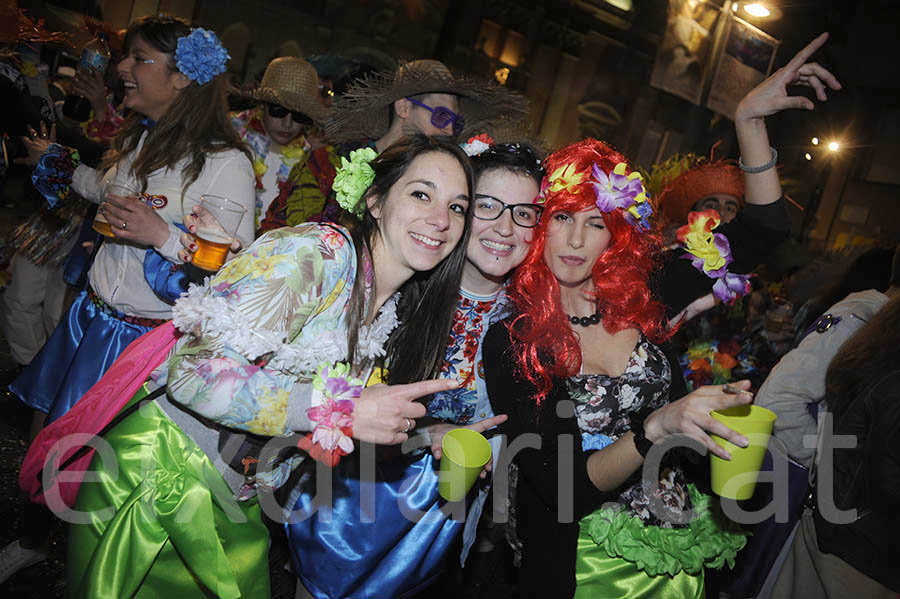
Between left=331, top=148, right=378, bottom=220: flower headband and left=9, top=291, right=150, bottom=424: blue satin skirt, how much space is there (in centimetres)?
107

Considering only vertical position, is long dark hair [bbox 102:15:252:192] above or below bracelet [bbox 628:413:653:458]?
above

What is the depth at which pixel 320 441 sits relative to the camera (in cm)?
147

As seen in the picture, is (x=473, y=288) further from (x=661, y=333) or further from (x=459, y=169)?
(x=661, y=333)

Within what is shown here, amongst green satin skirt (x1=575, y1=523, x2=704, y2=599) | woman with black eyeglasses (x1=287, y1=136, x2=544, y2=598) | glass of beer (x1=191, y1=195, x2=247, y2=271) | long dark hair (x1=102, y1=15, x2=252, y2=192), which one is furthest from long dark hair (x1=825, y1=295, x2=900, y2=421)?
long dark hair (x1=102, y1=15, x2=252, y2=192)

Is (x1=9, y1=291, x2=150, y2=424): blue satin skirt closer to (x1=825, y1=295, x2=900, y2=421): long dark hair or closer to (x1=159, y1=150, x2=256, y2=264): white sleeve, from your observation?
(x1=159, y1=150, x2=256, y2=264): white sleeve

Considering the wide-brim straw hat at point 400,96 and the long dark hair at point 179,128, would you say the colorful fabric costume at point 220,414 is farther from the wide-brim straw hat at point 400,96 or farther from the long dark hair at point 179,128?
the wide-brim straw hat at point 400,96

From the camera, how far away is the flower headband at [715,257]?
2.47 metres

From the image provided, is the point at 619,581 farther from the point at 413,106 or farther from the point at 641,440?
the point at 413,106

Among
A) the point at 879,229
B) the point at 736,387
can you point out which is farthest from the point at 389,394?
the point at 879,229

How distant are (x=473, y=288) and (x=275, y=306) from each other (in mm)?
1024

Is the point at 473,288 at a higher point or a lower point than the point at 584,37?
lower

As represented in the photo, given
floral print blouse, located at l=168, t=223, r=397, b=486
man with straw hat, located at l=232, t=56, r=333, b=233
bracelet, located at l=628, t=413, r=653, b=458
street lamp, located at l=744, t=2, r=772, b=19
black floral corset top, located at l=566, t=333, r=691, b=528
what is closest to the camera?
floral print blouse, located at l=168, t=223, r=397, b=486

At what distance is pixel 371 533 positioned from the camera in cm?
206

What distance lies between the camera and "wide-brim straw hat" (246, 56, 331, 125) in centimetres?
458
